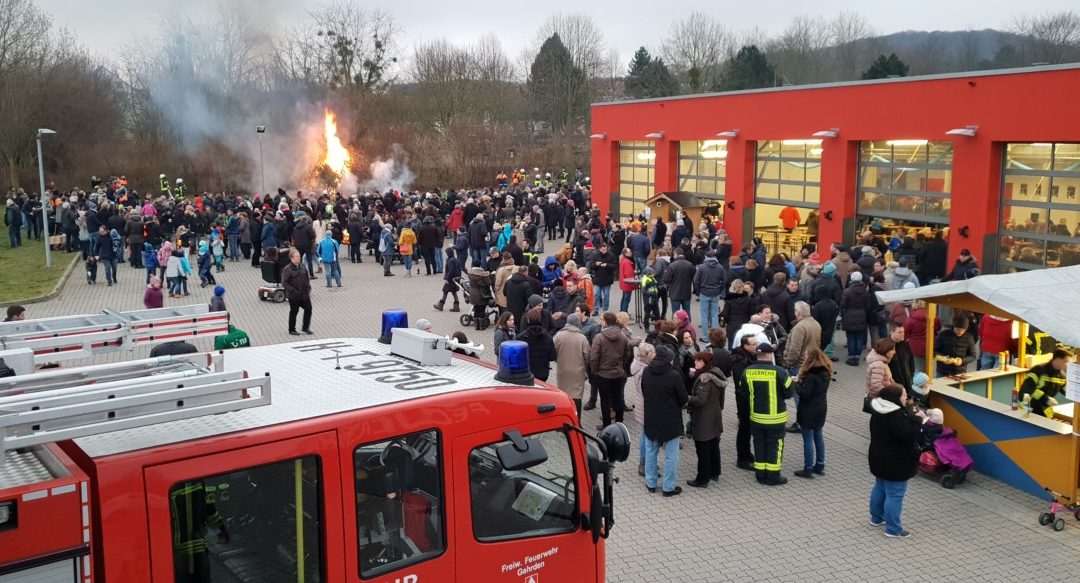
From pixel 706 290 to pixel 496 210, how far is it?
17.6m

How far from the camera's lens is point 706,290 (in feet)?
53.4

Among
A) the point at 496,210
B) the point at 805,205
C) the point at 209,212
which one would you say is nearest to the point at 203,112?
the point at 209,212

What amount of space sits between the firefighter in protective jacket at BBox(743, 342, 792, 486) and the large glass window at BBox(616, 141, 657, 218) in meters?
20.8

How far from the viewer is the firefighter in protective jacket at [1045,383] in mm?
10070

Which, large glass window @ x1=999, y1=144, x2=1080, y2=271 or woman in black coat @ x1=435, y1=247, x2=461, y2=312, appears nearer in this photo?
large glass window @ x1=999, y1=144, x2=1080, y2=271

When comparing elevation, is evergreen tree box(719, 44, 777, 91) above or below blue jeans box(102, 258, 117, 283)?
above

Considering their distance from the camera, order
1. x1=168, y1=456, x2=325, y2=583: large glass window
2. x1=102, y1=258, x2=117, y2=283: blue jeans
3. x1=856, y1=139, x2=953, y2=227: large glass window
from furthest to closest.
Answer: x1=102, y1=258, x2=117, y2=283: blue jeans → x1=856, y1=139, x2=953, y2=227: large glass window → x1=168, y1=456, x2=325, y2=583: large glass window

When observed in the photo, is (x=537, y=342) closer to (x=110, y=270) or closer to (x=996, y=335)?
(x=996, y=335)

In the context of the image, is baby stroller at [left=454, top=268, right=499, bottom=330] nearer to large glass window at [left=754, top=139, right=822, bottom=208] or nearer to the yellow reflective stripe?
the yellow reflective stripe

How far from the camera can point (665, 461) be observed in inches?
387

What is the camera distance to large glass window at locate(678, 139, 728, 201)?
2742 cm

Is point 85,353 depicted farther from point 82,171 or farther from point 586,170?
point 586,170

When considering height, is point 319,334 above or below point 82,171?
below

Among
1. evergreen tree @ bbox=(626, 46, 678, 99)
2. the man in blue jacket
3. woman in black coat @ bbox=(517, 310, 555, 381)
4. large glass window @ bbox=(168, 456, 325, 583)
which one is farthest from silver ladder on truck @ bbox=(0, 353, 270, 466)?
evergreen tree @ bbox=(626, 46, 678, 99)
